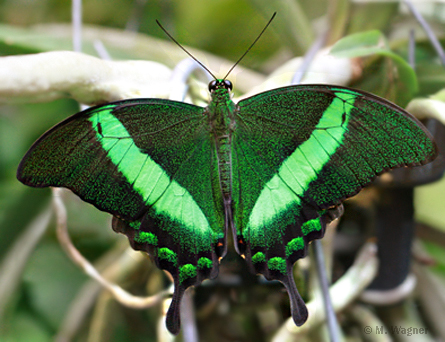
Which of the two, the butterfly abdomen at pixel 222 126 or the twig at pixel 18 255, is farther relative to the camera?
the twig at pixel 18 255

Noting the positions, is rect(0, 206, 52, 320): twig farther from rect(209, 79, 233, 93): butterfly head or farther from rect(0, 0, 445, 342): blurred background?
rect(209, 79, 233, 93): butterfly head

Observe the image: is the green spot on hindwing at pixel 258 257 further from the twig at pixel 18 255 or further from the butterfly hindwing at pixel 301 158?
the twig at pixel 18 255

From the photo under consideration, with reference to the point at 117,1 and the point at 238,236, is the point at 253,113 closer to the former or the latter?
the point at 238,236

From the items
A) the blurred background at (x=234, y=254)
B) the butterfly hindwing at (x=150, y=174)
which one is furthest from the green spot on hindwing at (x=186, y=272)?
the blurred background at (x=234, y=254)

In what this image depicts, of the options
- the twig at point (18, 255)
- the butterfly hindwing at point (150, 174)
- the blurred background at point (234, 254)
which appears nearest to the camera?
the butterfly hindwing at point (150, 174)

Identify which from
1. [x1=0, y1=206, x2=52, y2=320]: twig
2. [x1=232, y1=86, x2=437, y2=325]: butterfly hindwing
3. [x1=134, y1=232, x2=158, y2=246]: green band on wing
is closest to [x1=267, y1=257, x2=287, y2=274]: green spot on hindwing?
[x1=232, y1=86, x2=437, y2=325]: butterfly hindwing

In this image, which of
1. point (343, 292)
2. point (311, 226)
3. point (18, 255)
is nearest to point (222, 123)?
point (311, 226)
